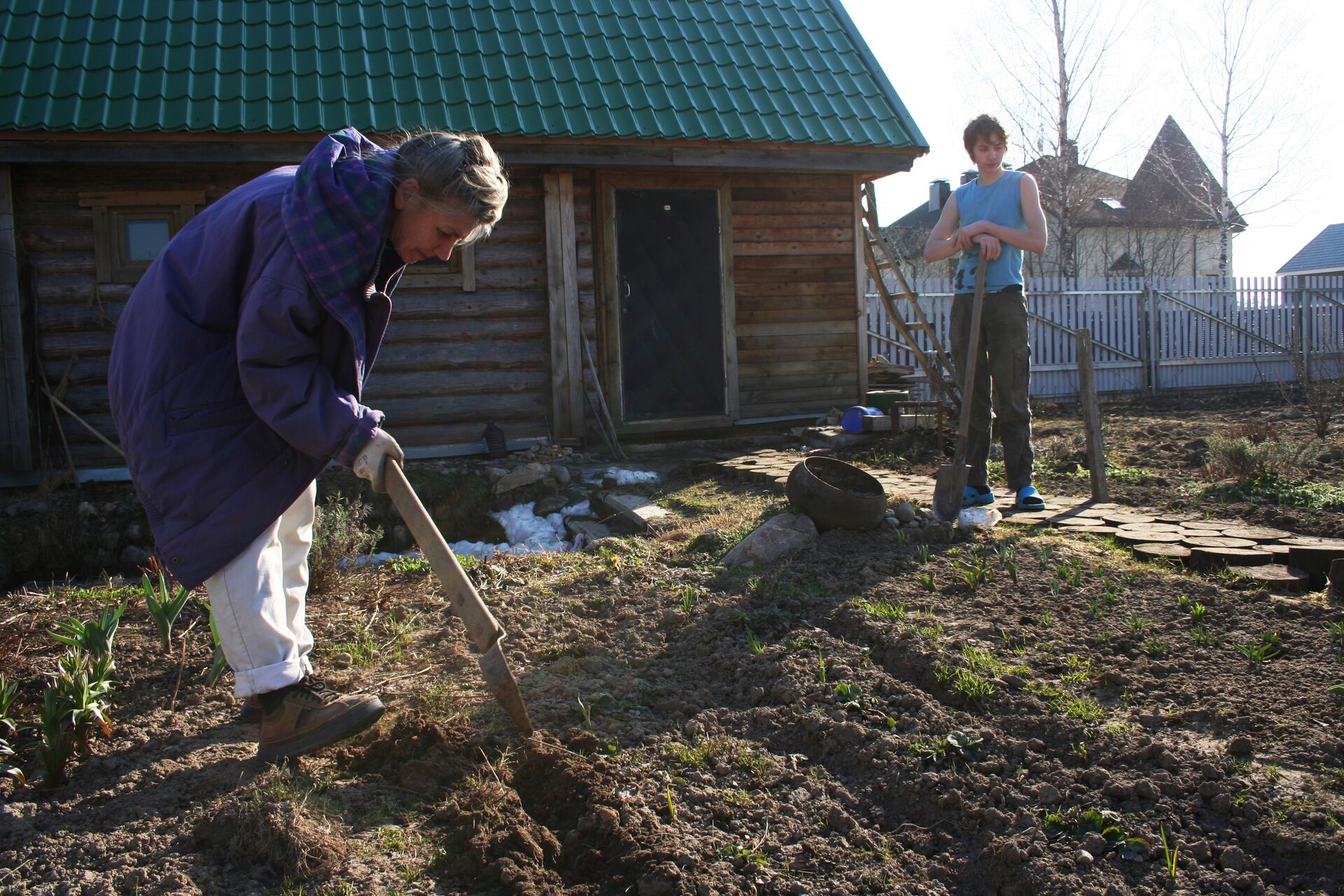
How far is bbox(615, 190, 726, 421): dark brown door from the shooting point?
330 inches

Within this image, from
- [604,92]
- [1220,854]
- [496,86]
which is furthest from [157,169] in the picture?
[1220,854]

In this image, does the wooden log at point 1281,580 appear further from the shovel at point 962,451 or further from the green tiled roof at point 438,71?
the green tiled roof at point 438,71

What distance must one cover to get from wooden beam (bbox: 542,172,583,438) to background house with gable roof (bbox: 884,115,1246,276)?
18.4 meters

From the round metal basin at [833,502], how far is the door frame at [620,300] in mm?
3743

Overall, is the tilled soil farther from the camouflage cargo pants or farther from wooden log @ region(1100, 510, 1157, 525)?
the camouflage cargo pants

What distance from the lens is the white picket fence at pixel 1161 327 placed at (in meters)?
14.0

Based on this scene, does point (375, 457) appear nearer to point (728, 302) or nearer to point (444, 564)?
point (444, 564)

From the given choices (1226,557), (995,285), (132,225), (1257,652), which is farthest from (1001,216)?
(132,225)

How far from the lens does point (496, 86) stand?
25.3ft

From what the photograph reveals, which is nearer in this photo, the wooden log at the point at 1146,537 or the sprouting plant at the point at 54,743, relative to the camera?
the sprouting plant at the point at 54,743

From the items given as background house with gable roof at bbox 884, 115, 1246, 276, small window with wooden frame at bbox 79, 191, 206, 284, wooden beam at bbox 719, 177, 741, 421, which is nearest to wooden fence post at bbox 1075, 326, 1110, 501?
wooden beam at bbox 719, 177, 741, 421

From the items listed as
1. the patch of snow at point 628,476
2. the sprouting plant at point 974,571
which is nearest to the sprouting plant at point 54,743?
the sprouting plant at point 974,571

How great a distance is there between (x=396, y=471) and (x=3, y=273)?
6342 mm

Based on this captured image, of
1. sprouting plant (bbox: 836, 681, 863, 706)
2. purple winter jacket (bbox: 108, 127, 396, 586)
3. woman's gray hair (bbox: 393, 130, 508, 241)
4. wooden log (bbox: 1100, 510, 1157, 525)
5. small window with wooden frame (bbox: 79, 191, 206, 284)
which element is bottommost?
sprouting plant (bbox: 836, 681, 863, 706)
